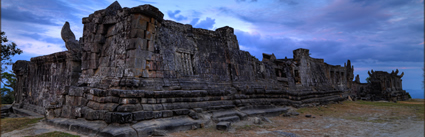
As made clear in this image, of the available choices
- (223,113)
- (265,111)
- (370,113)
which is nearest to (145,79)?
(223,113)

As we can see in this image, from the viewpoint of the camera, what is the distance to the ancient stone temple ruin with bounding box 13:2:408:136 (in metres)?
7.57

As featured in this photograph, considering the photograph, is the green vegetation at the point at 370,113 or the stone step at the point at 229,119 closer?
the stone step at the point at 229,119

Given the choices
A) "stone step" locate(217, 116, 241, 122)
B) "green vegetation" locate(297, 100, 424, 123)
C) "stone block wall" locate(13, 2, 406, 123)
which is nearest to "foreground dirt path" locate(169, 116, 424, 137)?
"stone step" locate(217, 116, 241, 122)

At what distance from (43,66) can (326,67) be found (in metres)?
23.5

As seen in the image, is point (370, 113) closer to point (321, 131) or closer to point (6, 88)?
point (321, 131)

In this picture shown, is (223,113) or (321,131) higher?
(223,113)

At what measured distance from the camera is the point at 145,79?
8266mm

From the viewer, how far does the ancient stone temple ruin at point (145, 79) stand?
757 cm

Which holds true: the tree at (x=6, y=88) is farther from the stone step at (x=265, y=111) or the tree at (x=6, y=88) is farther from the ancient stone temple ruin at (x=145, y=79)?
the stone step at (x=265, y=111)

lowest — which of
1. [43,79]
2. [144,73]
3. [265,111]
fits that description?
[265,111]

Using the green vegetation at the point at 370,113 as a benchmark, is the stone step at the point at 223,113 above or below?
above

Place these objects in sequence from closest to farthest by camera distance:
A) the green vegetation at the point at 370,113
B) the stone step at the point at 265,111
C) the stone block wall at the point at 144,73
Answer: the stone block wall at the point at 144,73
the stone step at the point at 265,111
the green vegetation at the point at 370,113

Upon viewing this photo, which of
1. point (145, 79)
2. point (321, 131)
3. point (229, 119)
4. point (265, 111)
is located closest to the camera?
point (145, 79)

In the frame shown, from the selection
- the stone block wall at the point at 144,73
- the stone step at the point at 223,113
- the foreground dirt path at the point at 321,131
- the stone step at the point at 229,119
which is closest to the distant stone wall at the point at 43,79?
the stone block wall at the point at 144,73
